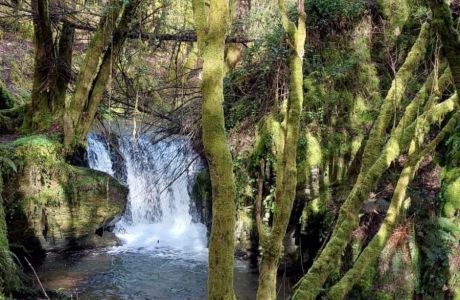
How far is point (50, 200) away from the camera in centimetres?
881

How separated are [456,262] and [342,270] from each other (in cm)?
157

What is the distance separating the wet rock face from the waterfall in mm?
1532

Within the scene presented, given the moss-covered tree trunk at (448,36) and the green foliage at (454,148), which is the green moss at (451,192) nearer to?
the green foliage at (454,148)

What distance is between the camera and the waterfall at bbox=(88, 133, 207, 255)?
1114 cm

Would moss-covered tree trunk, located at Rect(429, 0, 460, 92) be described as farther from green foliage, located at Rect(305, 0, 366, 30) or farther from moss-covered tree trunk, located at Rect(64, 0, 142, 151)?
green foliage, located at Rect(305, 0, 366, 30)

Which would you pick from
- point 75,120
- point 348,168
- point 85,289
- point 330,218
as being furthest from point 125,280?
point 348,168

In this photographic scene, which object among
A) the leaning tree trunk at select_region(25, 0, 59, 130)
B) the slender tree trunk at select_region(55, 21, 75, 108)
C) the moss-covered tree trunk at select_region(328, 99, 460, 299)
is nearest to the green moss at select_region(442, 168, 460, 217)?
the moss-covered tree trunk at select_region(328, 99, 460, 299)

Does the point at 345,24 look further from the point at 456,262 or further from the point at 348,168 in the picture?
the point at 456,262

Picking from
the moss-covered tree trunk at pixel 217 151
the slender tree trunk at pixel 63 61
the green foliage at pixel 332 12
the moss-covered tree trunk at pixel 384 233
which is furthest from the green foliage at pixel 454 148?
the slender tree trunk at pixel 63 61

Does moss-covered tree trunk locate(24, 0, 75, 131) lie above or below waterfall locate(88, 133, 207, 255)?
above

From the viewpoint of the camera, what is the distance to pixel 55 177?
8.89 metres

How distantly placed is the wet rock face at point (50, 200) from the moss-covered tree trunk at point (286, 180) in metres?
6.31

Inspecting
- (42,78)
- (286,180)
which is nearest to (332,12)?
(42,78)

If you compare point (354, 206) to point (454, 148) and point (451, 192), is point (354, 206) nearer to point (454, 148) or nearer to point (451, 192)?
point (451, 192)
